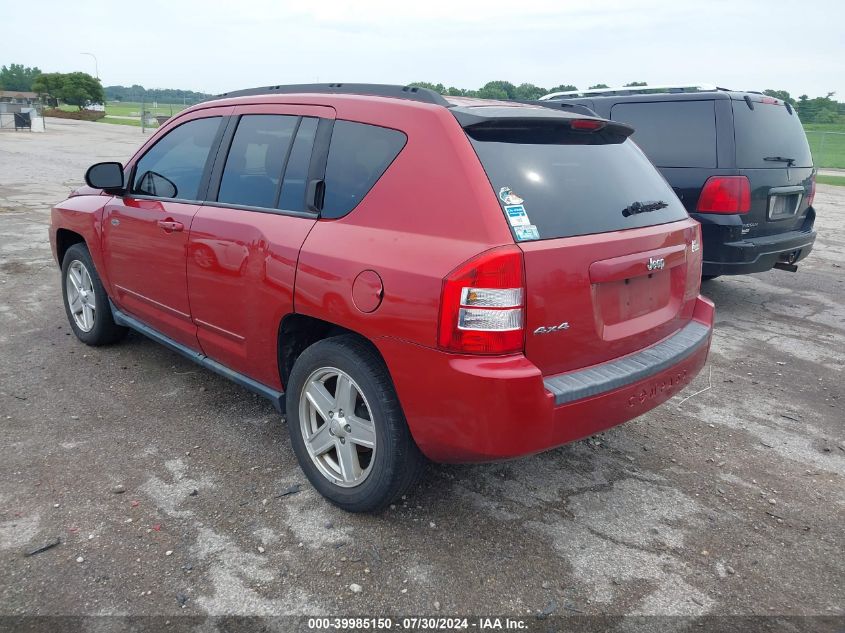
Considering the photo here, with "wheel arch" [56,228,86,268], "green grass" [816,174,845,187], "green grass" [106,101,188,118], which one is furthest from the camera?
"green grass" [106,101,188,118]

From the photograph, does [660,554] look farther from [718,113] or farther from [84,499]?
[718,113]

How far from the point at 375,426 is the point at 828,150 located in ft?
126

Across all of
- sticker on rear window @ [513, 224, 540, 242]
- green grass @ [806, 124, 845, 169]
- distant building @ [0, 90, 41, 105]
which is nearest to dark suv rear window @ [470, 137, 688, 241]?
sticker on rear window @ [513, 224, 540, 242]

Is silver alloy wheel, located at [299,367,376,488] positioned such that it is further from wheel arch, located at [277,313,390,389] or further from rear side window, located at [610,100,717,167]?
rear side window, located at [610,100,717,167]

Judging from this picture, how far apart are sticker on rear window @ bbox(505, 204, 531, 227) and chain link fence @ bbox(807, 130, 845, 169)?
26.9 metres

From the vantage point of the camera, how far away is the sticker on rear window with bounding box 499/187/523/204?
100 inches

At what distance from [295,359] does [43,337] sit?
9.87 feet

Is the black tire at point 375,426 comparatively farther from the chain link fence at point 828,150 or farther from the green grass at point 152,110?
the chain link fence at point 828,150

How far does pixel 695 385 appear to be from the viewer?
4.61 m

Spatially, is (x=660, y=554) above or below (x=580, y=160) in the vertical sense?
below

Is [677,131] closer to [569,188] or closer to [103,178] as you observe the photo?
[569,188]

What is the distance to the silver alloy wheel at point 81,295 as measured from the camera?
4.85m

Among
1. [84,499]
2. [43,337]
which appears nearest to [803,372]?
[84,499]

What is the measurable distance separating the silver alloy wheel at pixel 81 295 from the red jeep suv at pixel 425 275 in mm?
1508
